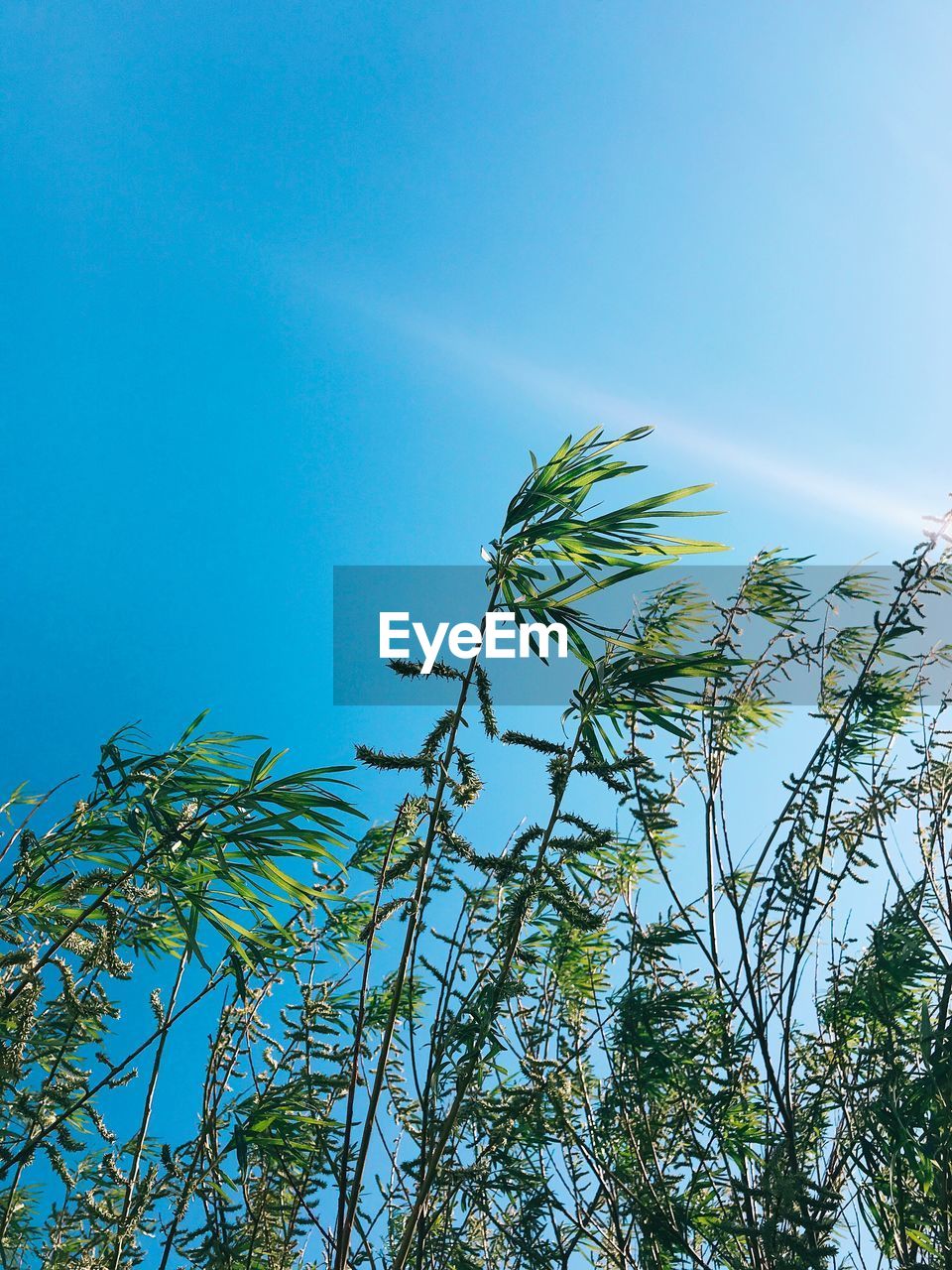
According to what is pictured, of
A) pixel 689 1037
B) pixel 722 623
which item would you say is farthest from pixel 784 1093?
pixel 722 623

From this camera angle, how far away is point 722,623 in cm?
270

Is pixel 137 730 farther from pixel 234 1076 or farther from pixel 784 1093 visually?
pixel 784 1093

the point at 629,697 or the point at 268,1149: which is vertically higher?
the point at 629,697

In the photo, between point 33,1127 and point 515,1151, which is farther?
point 515,1151

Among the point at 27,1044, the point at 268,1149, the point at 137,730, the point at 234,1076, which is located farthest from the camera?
Result: the point at 137,730

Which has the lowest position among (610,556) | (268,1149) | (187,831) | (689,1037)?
(268,1149)

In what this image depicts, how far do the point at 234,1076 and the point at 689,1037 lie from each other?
1.07m

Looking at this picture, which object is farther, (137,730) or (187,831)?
(137,730)

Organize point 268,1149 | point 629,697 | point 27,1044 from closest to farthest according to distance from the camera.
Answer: point 629,697
point 268,1149
point 27,1044

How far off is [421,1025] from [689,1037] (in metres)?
0.66

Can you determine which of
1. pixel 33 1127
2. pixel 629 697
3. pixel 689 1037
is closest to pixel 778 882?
pixel 689 1037

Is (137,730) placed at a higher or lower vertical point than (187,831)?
higher

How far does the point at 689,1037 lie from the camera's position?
2117mm

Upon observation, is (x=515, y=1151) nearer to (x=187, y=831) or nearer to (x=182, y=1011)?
(x=182, y=1011)
